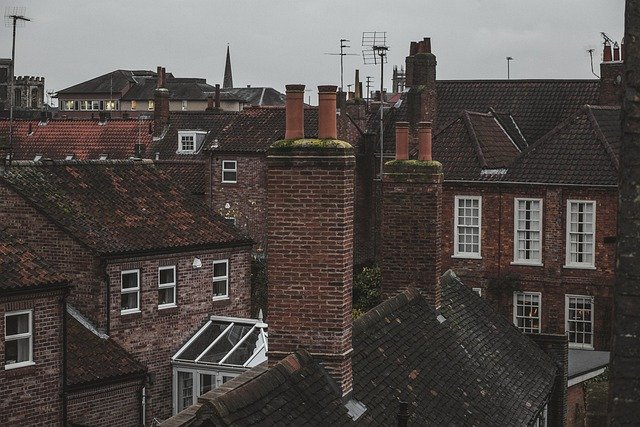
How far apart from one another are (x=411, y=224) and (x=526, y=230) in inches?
773

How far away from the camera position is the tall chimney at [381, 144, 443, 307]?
17.7 m

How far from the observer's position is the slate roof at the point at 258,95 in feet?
411

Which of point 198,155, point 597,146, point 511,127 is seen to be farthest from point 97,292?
point 198,155

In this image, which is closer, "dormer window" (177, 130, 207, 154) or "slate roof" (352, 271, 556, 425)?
"slate roof" (352, 271, 556, 425)

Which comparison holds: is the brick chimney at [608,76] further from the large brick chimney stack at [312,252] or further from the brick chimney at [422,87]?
the large brick chimney stack at [312,252]

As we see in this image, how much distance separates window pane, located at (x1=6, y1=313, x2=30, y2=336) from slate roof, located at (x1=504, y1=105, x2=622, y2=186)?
19.3 m

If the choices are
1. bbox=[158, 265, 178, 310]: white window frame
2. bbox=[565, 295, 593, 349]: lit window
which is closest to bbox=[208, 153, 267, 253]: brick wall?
bbox=[565, 295, 593, 349]: lit window

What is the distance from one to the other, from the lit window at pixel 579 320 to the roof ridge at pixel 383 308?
19302mm

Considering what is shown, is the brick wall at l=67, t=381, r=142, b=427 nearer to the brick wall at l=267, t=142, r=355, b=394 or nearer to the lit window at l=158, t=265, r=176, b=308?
the lit window at l=158, t=265, r=176, b=308

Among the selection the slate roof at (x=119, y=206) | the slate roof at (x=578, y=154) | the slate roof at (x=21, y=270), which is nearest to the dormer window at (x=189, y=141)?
the slate roof at (x=578, y=154)

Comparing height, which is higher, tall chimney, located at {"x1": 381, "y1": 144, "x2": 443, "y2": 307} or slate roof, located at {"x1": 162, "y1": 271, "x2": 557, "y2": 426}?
tall chimney, located at {"x1": 381, "y1": 144, "x2": 443, "y2": 307}

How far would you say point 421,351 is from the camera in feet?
51.7

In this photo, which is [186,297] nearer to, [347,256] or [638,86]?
[347,256]

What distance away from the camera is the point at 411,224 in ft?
58.3
